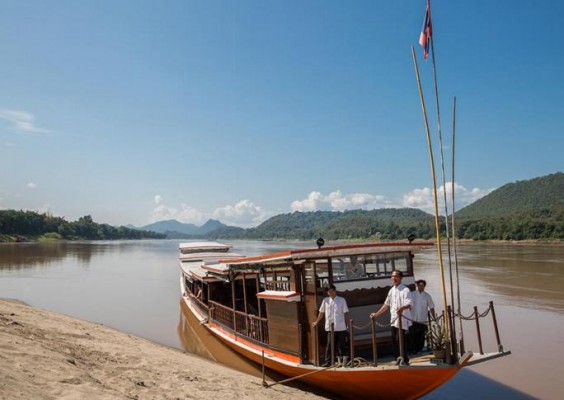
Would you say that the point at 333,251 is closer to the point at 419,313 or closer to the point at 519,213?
the point at 419,313

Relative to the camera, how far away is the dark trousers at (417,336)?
28.4 feet

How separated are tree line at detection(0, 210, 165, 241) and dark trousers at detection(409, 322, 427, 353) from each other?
95.2m

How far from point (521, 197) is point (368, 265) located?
523ft

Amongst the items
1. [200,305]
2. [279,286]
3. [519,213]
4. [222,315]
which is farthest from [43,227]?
[519,213]

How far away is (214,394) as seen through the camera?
7801 millimetres

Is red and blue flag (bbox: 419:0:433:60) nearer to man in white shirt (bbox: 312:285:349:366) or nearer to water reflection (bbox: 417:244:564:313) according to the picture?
man in white shirt (bbox: 312:285:349:366)

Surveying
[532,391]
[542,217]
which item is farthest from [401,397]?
[542,217]

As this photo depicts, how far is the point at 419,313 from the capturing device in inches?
332

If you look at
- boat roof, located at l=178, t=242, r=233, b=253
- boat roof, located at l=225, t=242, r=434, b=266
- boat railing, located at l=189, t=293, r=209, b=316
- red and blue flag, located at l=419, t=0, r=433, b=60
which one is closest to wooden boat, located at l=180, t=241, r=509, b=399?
boat roof, located at l=225, t=242, r=434, b=266

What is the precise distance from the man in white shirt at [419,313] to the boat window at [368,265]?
0.92 m

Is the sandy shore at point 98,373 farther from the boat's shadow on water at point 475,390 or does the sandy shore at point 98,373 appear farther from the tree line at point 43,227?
the tree line at point 43,227

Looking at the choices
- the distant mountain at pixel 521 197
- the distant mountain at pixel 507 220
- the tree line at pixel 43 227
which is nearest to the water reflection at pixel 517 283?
the distant mountain at pixel 507 220

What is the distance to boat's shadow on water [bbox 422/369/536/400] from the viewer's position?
992 cm

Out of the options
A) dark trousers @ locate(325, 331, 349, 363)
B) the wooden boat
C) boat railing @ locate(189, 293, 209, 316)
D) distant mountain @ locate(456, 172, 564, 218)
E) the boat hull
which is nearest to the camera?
the boat hull
